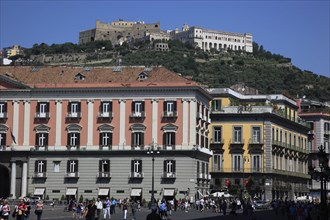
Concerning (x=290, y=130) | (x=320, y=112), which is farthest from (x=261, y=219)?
(x=320, y=112)

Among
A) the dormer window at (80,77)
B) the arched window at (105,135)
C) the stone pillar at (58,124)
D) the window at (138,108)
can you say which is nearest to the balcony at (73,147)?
the stone pillar at (58,124)

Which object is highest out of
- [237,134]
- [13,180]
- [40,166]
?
[237,134]

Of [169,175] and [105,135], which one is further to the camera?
[105,135]

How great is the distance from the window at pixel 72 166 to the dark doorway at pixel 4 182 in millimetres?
6897

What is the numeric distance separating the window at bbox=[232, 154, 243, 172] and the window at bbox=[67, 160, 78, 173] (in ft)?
75.9

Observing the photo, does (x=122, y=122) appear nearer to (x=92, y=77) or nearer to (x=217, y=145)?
(x=92, y=77)

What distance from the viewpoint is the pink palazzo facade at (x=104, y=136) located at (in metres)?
87.6

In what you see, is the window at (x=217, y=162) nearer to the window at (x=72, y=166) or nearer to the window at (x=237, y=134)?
the window at (x=237, y=134)

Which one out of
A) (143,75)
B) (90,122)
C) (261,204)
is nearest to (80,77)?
(90,122)

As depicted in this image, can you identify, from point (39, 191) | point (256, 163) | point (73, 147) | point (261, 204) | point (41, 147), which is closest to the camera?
point (73, 147)

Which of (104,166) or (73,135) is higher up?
(73,135)

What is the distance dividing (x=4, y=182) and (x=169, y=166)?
725 inches

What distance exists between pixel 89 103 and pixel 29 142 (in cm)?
764

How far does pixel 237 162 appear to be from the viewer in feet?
341
